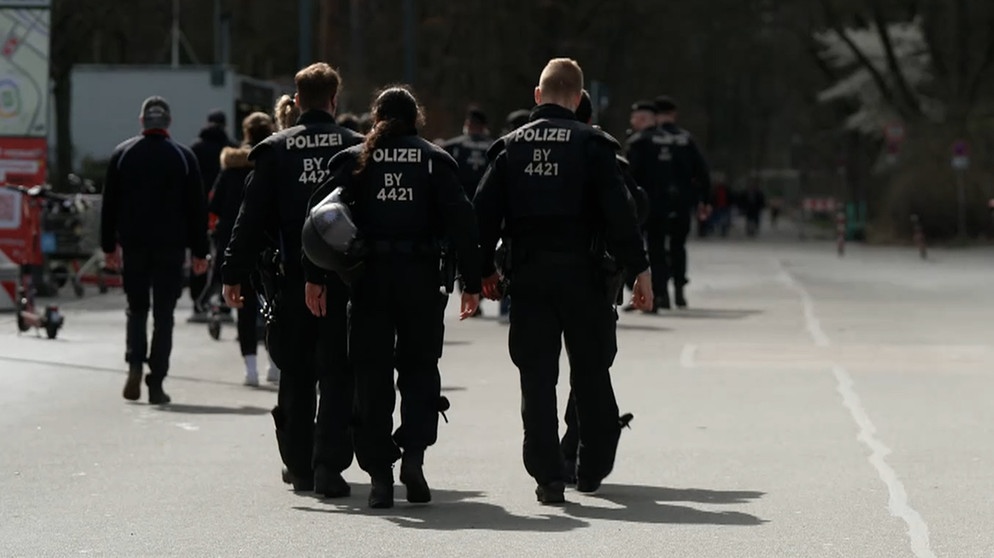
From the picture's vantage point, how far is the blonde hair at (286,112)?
11.5 metres

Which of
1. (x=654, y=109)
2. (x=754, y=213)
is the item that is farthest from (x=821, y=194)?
(x=654, y=109)

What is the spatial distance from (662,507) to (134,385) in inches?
230

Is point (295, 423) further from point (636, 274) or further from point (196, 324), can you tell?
point (196, 324)

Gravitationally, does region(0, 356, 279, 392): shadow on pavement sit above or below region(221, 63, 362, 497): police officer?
below

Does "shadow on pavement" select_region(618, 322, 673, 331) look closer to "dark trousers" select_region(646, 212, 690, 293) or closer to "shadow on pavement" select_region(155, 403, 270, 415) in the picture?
"dark trousers" select_region(646, 212, 690, 293)

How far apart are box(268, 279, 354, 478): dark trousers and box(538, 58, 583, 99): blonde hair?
1210mm

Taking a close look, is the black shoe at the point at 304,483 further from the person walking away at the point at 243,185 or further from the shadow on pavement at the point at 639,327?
the shadow on pavement at the point at 639,327

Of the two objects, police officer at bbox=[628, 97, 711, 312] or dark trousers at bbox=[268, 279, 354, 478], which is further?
police officer at bbox=[628, 97, 711, 312]

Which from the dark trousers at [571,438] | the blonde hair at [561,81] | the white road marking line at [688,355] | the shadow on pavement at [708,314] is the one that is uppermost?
the blonde hair at [561,81]

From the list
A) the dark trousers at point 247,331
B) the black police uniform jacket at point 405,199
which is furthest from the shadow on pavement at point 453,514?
the dark trousers at point 247,331

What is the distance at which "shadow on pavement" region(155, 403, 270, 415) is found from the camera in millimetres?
14320

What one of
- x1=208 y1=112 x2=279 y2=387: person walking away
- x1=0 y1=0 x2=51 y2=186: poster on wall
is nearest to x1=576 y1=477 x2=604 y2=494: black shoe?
x1=208 y1=112 x2=279 y2=387: person walking away

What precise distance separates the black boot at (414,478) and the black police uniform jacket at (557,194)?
83cm

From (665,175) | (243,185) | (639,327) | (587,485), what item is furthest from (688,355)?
(587,485)
